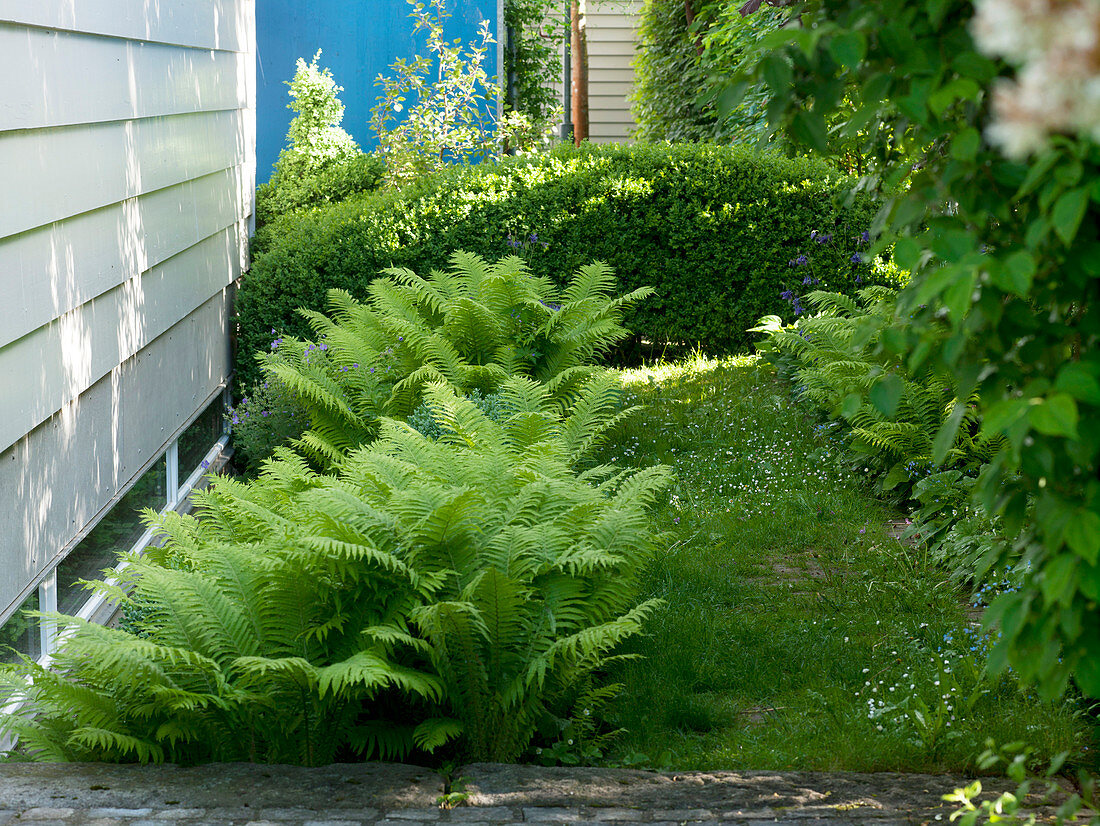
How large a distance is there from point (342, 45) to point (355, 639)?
758 cm

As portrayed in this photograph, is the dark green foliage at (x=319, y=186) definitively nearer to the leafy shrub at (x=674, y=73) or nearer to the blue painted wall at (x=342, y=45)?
the blue painted wall at (x=342, y=45)

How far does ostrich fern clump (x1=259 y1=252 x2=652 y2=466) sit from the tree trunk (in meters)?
9.71

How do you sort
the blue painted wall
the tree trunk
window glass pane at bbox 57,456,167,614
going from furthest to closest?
the tree trunk, the blue painted wall, window glass pane at bbox 57,456,167,614

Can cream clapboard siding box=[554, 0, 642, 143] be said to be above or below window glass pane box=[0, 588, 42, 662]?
above

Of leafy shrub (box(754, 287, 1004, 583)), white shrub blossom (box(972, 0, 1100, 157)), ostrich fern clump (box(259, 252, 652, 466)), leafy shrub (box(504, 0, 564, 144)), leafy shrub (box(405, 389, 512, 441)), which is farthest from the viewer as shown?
leafy shrub (box(504, 0, 564, 144))

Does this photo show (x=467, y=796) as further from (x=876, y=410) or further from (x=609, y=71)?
(x=609, y=71)

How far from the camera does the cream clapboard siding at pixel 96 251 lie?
10.9ft

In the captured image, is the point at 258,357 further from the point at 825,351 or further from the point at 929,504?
the point at 929,504

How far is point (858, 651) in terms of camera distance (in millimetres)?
3635

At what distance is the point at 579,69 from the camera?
15562mm

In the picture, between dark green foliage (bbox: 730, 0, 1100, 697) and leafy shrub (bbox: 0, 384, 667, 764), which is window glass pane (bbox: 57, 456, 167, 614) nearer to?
leafy shrub (bbox: 0, 384, 667, 764)

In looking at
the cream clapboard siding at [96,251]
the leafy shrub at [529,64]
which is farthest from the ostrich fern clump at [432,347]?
the leafy shrub at [529,64]

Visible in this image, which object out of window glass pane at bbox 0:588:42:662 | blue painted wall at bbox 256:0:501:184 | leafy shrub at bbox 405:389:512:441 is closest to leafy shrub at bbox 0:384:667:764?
window glass pane at bbox 0:588:42:662

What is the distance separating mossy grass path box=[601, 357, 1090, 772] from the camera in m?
2.97
